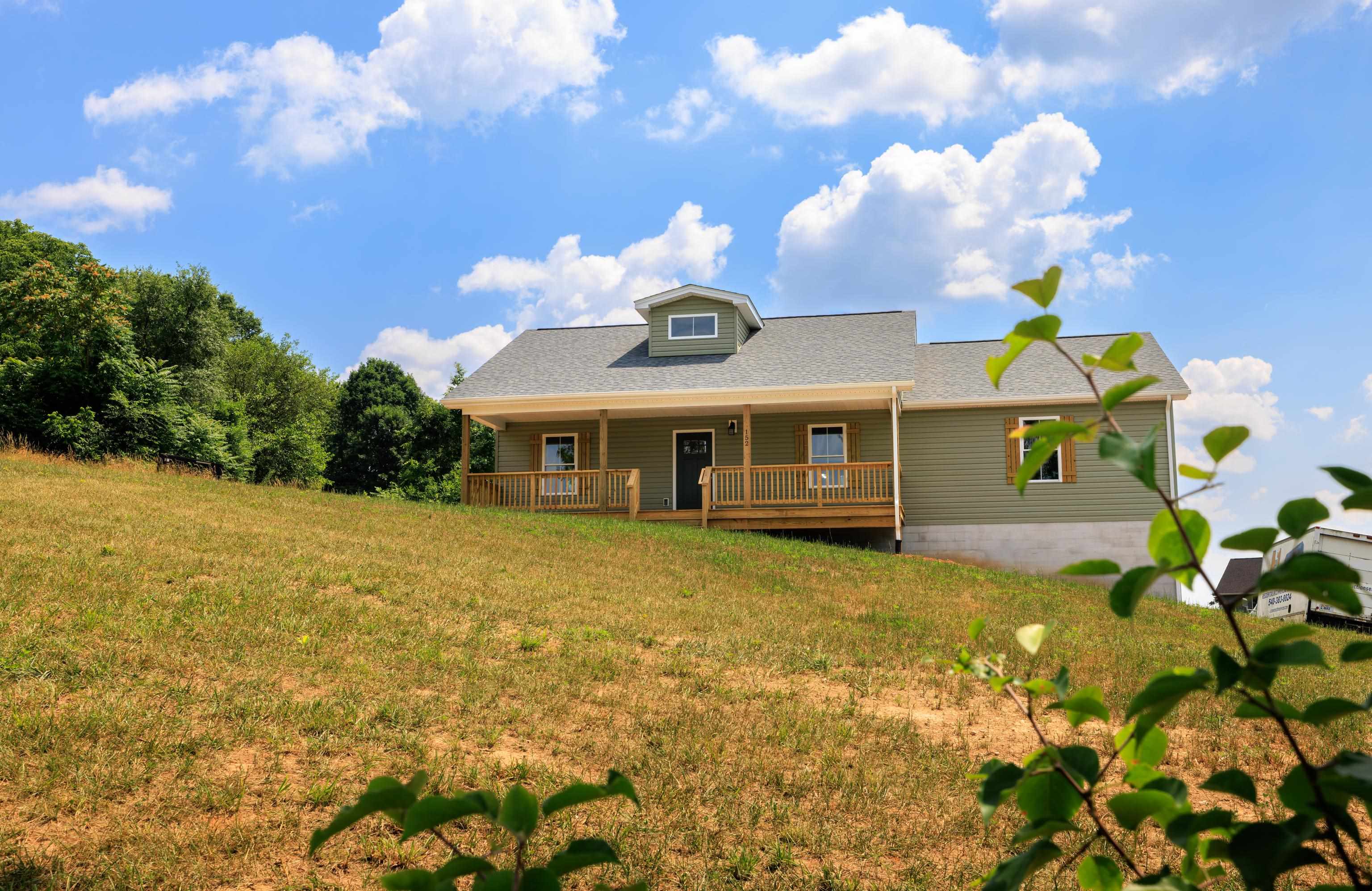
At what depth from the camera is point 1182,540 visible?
115 cm

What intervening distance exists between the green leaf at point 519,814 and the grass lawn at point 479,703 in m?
3.66

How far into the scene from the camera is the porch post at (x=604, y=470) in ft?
69.5

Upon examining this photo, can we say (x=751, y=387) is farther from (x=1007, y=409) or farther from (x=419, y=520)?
(x=419, y=520)

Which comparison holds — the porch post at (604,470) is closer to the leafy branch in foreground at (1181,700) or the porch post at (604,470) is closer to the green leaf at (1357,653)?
the leafy branch in foreground at (1181,700)

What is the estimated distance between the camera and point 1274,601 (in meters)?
20.2

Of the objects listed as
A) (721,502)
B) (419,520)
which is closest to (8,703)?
(419,520)

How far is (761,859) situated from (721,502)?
51.2ft

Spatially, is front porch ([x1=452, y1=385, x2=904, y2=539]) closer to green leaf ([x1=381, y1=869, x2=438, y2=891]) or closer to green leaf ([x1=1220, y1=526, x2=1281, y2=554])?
green leaf ([x1=1220, y1=526, x2=1281, y2=554])

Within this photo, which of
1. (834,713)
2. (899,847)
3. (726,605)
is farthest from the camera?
(726,605)

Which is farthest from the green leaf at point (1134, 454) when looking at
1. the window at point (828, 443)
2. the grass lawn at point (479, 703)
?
the window at point (828, 443)

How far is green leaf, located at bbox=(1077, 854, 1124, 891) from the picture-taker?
1412 mm

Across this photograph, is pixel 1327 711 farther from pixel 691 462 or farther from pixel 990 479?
pixel 691 462

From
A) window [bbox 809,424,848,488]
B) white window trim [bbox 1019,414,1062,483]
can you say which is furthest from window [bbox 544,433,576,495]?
white window trim [bbox 1019,414,1062,483]

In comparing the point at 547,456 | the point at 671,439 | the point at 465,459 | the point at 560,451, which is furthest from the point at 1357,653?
the point at 547,456
